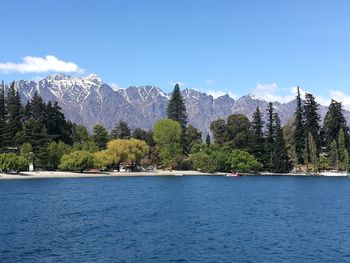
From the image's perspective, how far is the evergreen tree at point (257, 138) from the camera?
499 feet

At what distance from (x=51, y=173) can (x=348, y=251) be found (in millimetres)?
94466

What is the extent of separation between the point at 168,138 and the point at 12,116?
46.5m

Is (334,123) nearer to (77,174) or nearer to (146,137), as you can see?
(146,137)

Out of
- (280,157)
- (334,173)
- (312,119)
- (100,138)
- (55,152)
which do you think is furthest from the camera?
(100,138)

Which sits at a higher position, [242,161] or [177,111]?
[177,111]

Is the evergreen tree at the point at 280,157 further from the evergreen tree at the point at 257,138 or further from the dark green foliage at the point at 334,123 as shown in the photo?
the dark green foliage at the point at 334,123

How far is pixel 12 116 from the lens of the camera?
5679 inches

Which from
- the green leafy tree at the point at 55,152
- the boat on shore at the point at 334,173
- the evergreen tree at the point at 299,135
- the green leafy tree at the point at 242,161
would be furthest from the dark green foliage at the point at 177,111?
the boat on shore at the point at 334,173

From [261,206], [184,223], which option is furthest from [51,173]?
[184,223]

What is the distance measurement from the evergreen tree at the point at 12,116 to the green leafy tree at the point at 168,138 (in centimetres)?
4053

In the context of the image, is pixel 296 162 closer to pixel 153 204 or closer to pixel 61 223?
pixel 153 204

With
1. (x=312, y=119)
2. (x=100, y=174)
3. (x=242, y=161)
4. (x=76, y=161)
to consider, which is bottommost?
(x=100, y=174)

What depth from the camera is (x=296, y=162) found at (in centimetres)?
15288

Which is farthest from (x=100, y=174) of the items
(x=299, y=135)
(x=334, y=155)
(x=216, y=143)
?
(x=334, y=155)
